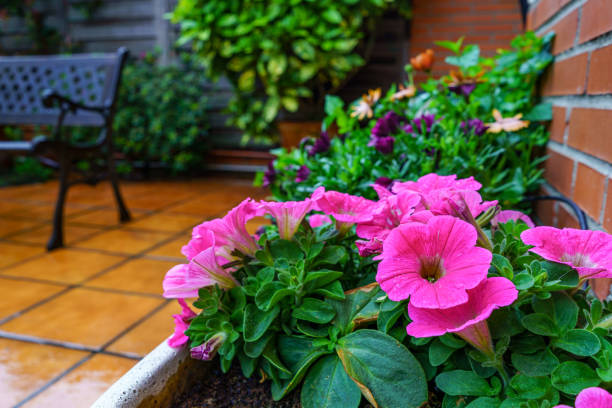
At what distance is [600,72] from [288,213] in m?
0.59

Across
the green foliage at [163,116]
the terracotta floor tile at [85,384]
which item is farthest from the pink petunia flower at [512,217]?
the green foliage at [163,116]

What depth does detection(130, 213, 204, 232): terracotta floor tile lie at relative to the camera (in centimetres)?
275

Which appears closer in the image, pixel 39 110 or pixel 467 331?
pixel 467 331

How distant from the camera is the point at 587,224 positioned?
856 mm

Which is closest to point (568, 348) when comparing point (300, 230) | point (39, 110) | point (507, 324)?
point (507, 324)

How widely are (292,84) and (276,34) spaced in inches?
13.6

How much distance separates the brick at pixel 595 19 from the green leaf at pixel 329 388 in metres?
0.68

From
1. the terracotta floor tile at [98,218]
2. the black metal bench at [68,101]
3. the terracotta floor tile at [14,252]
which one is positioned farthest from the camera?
the terracotta floor tile at [98,218]

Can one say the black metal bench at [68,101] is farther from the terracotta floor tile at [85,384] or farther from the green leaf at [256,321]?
the green leaf at [256,321]

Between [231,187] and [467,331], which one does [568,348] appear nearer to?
[467,331]

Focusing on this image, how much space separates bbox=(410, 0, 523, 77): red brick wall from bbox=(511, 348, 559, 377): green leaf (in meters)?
3.28

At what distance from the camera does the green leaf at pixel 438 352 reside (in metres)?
0.52

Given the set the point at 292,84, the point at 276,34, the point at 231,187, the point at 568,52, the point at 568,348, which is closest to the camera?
the point at 568,348

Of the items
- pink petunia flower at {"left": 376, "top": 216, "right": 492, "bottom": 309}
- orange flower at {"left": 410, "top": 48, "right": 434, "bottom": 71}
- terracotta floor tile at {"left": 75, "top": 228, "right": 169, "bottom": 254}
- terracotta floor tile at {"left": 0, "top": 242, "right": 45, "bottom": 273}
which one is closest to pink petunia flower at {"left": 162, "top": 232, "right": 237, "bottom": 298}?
pink petunia flower at {"left": 376, "top": 216, "right": 492, "bottom": 309}
